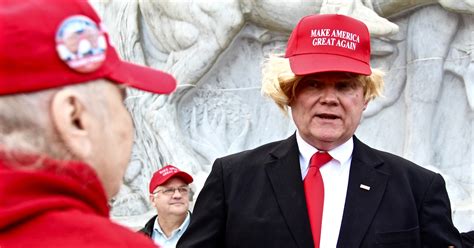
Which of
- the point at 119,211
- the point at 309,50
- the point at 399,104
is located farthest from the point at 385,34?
the point at 309,50

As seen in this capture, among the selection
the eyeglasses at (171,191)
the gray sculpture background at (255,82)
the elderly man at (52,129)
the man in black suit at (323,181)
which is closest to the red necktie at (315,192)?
the man in black suit at (323,181)

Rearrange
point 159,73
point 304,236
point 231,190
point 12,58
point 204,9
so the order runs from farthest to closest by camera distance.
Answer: point 204,9, point 231,190, point 304,236, point 159,73, point 12,58

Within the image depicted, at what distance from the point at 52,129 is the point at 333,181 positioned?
1.28 metres

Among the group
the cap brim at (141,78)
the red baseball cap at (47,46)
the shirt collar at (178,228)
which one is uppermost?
the red baseball cap at (47,46)

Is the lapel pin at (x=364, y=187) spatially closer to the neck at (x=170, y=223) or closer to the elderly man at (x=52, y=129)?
the elderly man at (x=52, y=129)

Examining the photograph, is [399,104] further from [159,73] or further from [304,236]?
[159,73]

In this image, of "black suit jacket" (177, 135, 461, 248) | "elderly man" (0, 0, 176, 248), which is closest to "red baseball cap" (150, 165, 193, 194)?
"black suit jacket" (177, 135, 461, 248)

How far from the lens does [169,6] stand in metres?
5.22

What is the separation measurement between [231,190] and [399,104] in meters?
2.88

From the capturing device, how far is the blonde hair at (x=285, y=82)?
2.20 m

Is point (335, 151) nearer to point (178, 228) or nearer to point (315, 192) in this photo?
point (315, 192)

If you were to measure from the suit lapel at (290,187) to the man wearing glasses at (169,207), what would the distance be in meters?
1.77

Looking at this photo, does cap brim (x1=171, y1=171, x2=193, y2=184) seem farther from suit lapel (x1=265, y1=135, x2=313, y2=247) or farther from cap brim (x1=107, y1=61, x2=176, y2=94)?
cap brim (x1=107, y1=61, x2=176, y2=94)

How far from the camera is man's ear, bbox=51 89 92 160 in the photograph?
910 mm
